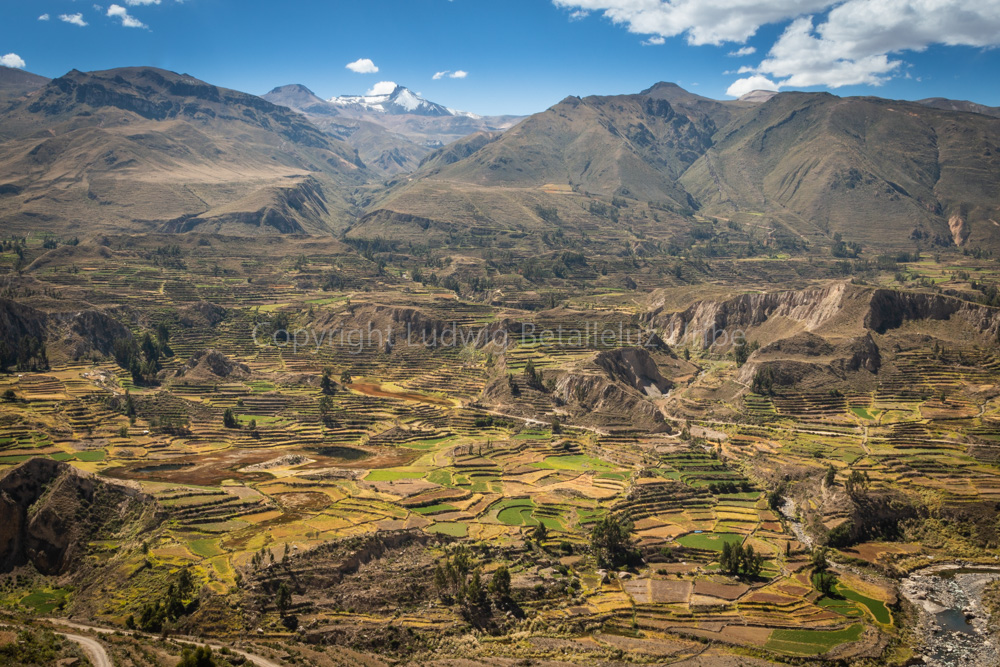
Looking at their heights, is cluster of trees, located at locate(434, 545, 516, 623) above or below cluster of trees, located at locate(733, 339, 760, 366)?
below

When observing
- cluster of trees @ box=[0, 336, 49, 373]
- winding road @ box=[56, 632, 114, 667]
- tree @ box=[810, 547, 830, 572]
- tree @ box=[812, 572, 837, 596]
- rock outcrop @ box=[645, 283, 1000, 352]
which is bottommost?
tree @ box=[812, 572, 837, 596]

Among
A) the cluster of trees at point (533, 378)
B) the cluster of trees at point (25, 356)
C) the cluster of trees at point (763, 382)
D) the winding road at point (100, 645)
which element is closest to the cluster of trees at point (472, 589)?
the winding road at point (100, 645)

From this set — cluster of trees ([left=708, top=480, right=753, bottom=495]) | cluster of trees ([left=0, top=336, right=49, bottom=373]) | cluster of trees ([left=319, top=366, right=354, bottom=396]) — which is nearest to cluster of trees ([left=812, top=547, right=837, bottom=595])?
cluster of trees ([left=708, top=480, right=753, bottom=495])

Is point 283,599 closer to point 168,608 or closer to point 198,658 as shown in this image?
point 168,608

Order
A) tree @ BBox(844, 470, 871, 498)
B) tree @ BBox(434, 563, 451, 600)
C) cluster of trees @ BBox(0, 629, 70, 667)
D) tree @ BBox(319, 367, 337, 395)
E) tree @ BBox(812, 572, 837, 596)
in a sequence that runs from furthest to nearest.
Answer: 1. tree @ BBox(319, 367, 337, 395)
2. tree @ BBox(844, 470, 871, 498)
3. tree @ BBox(812, 572, 837, 596)
4. tree @ BBox(434, 563, 451, 600)
5. cluster of trees @ BBox(0, 629, 70, 667)

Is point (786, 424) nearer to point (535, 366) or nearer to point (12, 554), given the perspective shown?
A: point (535, 366)

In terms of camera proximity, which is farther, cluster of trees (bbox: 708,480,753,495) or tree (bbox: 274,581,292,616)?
cluster of trees (bbox: 708,480,753,495)

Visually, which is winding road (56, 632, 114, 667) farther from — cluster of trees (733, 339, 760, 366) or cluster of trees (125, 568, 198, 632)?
cluster of trees (733, 339, 760, 366)
